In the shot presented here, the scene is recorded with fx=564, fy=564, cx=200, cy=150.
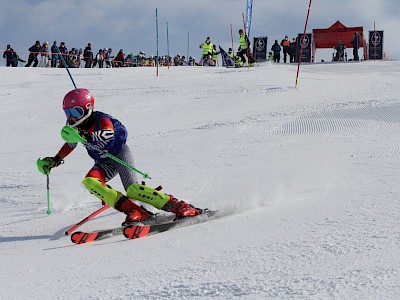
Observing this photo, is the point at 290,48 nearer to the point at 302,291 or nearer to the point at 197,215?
the point at 197,215

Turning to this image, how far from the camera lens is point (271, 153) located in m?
7.95

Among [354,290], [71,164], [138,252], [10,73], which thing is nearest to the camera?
[354,290]

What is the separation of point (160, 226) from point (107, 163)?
912 millimetres

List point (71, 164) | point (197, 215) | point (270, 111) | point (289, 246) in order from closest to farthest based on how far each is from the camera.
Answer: point (289, 246), point (197, 215), point (71, 164), point (270, 111)

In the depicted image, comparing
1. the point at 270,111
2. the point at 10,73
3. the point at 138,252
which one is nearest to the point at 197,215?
the point at 138,252

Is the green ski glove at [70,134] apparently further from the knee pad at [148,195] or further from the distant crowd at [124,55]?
the distant crowd at [124,55]

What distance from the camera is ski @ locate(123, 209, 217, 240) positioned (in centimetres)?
440

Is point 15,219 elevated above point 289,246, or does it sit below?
below

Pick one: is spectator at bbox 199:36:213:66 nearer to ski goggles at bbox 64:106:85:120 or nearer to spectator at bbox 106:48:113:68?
spectator at bbox 106:48:113:68

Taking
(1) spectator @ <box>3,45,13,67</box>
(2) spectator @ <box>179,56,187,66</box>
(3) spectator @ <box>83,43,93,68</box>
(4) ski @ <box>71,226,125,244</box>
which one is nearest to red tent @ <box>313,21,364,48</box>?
(2) spectator @ <box>179,56,187,66</box>

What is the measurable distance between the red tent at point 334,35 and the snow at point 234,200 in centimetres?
1741

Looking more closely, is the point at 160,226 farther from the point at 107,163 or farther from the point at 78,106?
the point at 78,106

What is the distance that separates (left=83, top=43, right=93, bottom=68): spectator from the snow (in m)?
11.8

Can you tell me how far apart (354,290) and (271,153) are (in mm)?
5368
